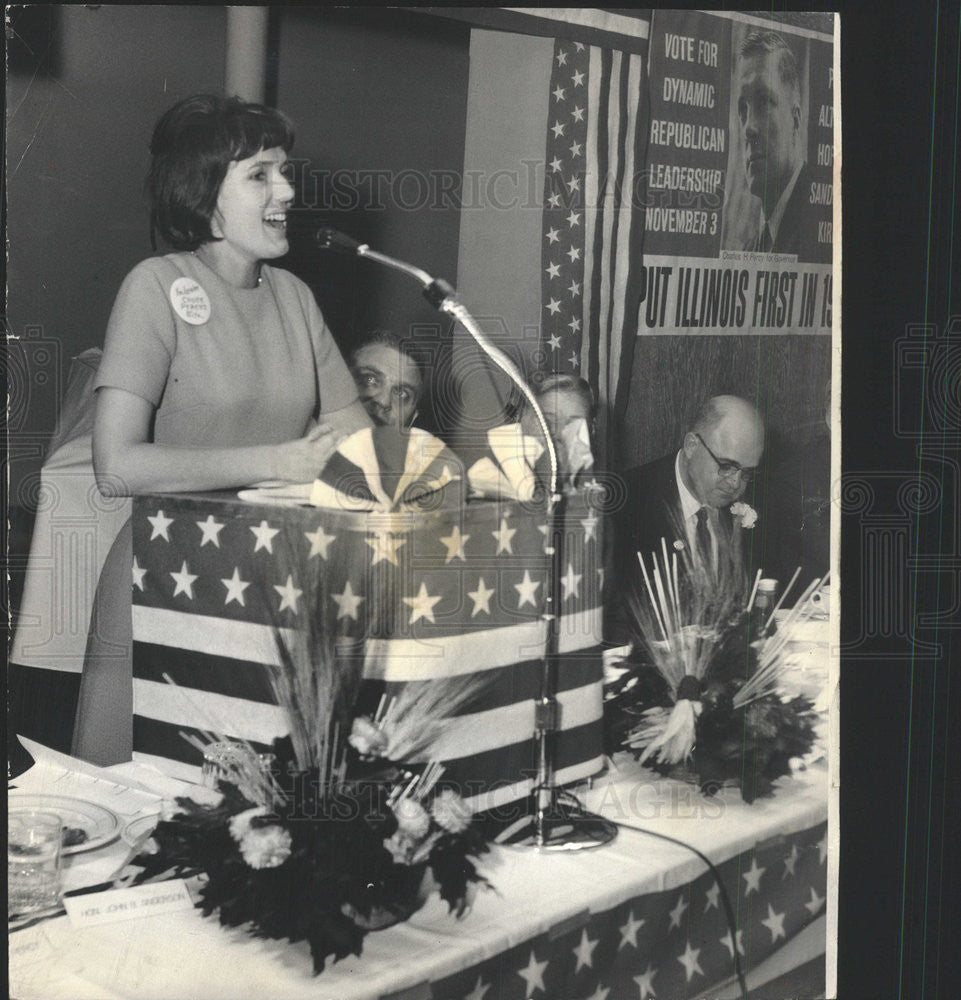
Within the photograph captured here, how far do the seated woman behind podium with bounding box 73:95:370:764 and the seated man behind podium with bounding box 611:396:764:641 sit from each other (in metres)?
0.58

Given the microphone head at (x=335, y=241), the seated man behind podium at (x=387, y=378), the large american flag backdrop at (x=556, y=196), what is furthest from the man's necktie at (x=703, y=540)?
the microphone head at (x=335, y=241)

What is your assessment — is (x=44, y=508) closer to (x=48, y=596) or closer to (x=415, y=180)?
(x=48, y=596)

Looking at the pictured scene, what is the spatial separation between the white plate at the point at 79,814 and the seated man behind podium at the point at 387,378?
933mm

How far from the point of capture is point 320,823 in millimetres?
2150

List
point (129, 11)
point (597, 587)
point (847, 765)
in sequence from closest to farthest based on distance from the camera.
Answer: point (129, 11) < point (597, 587) < point (847, 765)

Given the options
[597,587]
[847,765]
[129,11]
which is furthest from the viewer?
[847,765]

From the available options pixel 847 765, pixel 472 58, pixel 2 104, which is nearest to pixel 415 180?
pixel 472 58

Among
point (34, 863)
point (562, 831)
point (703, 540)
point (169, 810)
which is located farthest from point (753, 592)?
point (34, 863)

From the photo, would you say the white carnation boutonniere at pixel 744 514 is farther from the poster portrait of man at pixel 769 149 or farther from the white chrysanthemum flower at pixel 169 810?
the white chrysanthemum flower at pixel 169 810

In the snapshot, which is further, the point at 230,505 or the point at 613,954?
the point at 613,954

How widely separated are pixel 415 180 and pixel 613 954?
5.23 feet

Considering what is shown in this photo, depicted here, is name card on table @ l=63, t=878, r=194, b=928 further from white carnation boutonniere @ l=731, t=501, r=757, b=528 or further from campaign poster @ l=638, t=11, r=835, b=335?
campaign poster @ l=638, t=11, r=835, b=335

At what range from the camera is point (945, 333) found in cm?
233

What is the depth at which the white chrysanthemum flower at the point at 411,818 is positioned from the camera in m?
2.16
